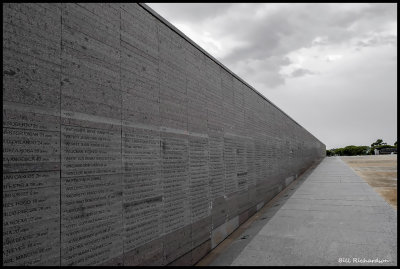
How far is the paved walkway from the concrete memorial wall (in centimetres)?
100

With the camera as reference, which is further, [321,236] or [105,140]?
[321,236]

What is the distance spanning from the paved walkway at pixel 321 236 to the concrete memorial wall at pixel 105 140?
3.27 feet

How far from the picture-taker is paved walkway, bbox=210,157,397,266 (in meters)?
4.49

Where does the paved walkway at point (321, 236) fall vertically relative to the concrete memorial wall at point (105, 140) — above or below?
below

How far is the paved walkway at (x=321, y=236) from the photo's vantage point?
4.49 metres

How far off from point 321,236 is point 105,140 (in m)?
5.10

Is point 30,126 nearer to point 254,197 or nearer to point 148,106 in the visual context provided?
point 148,106

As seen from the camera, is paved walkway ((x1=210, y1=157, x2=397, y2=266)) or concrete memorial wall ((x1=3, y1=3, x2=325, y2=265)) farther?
→ paved walkway ((x1=210, y1=157, x2=397, y2=266))

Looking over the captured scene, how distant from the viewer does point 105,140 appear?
125 inches

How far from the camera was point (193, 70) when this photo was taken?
5.31m

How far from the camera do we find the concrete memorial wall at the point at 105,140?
2338 millimetres

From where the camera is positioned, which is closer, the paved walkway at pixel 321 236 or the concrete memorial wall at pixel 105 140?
the concrete memorial wall at pixel 105 140

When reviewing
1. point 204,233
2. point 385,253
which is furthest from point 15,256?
point 385,253

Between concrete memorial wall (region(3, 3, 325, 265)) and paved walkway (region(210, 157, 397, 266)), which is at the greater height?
concrete memorial wall (region(3, 3, 325, 265))
